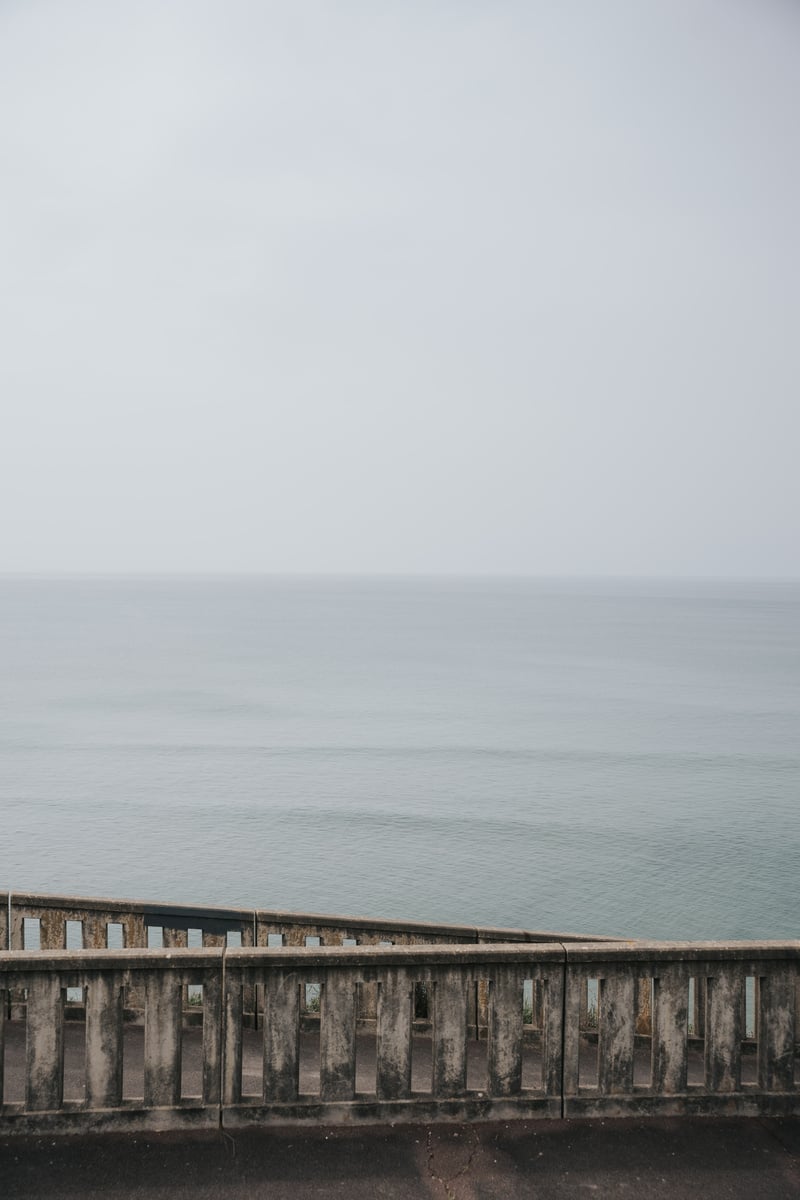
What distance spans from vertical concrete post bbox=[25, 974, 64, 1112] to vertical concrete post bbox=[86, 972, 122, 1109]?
0.17 meters

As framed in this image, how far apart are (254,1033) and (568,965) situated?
2.90 meters

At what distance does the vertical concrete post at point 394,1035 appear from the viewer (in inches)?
234

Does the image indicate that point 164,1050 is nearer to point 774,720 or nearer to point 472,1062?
point 472,1062

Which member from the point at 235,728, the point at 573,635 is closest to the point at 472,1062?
the point at 235,728

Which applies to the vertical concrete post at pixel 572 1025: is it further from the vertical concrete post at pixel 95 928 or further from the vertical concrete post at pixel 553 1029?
the vertical concrete post at pixel 95 928

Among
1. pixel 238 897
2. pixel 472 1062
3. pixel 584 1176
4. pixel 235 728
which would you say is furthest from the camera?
pixel 235 728

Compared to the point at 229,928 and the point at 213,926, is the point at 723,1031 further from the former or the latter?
the point at 213,926

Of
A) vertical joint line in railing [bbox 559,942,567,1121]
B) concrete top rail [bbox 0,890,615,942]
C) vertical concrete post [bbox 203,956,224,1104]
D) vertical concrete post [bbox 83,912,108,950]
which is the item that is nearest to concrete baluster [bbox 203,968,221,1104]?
vertical concrete post [bbox 203,956,224,1104]

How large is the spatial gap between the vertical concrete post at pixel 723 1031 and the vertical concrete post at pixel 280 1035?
2.59 meters

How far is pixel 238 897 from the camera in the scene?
35.6 metres

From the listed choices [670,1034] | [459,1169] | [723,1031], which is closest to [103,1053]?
[459,1169]

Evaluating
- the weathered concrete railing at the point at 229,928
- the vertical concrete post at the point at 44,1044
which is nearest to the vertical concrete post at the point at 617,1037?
the weathered concrete railing at the point at 229,928

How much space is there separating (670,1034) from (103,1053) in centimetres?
349

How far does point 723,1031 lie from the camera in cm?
613
